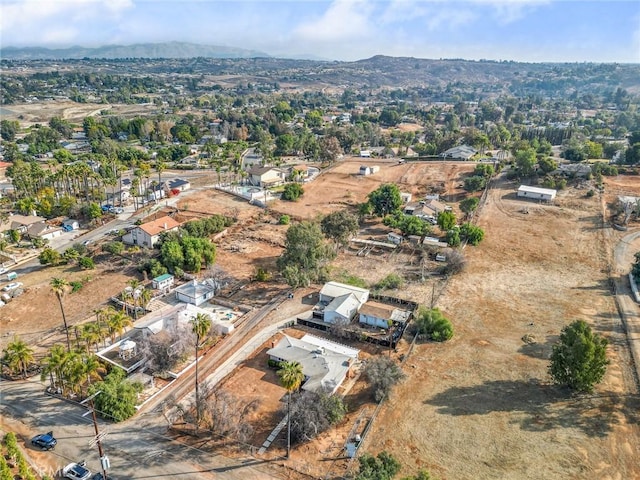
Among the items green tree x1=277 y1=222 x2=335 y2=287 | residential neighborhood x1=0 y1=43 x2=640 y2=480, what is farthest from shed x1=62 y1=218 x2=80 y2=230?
green tree x1=277 y1=222 x2=335 y2=287

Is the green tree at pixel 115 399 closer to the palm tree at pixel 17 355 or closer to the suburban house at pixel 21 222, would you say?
the palm tree at pixel 17 355

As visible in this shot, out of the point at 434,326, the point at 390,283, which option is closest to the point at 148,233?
the point at 390,283

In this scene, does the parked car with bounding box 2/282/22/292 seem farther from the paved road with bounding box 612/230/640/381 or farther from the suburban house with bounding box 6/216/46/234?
the paved road with bounding box 612/230/640/381

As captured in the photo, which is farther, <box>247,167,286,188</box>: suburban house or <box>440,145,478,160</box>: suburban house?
<box>440,145,478,160</box>: suburban house

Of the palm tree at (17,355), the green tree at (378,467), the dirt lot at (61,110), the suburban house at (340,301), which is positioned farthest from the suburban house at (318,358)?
the dirt lot at (61,110)

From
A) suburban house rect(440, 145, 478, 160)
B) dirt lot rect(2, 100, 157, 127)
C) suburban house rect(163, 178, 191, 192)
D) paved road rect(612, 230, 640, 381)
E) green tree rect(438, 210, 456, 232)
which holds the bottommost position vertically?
paved road rect(612, 230, 640, 381)

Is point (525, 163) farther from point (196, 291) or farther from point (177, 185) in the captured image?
point (196, 291)

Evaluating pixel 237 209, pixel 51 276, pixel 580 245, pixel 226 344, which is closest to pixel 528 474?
pixel 226 344

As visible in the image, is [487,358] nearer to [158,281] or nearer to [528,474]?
[528,474]
